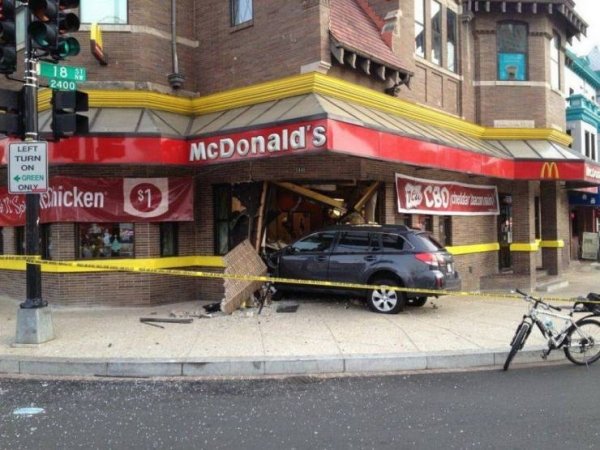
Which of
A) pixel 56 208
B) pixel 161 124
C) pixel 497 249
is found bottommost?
pixel 497 249

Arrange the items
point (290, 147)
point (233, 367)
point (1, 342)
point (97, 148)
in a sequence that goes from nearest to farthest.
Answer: point (233, 367) < point (1, 342) < point (290, 147) < point (97, 148)

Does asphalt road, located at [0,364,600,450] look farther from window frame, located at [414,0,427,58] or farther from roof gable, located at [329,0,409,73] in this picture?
window frame, located at [414,0,427,58]

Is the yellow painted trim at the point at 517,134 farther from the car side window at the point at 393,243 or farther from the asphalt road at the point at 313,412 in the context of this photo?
the asphalt road at the point at 313,412

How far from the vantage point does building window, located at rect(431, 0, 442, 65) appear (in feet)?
49.0

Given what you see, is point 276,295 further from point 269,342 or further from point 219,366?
point 219,366

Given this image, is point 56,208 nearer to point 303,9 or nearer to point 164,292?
point 164,292

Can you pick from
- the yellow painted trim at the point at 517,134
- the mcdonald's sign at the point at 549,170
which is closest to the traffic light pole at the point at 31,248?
the yellow painted trim at the point at 517,134

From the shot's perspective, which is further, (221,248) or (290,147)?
(221,248)

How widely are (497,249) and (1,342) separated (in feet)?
43.0

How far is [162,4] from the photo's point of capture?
12.0 meters

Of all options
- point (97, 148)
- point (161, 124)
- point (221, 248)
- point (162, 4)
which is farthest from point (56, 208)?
point (162, 4)

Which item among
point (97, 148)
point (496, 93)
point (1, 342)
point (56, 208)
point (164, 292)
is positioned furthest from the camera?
point (496, 93)

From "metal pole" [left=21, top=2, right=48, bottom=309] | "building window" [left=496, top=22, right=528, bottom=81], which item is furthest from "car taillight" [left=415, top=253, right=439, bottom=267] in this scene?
"building window" [left=496, top=22, right=528, bottom=81]

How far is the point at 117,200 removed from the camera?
11.3 m
